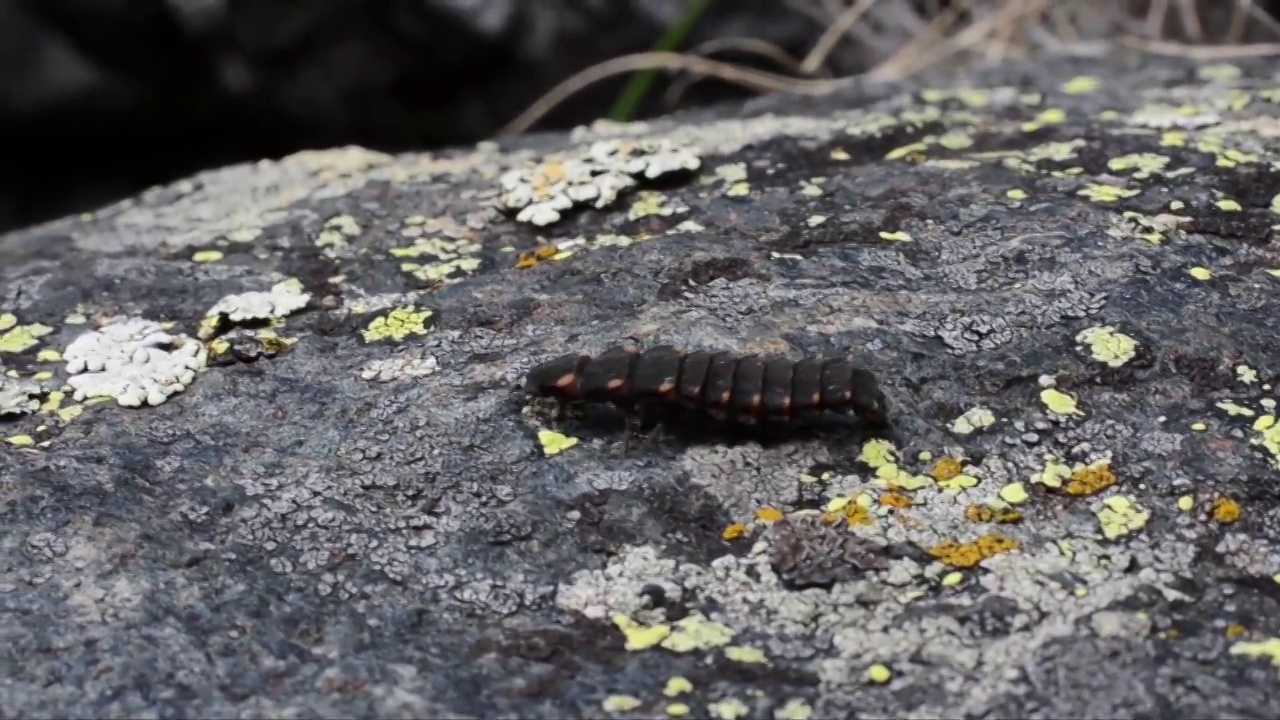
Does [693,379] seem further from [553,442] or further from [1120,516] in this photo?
[1120,516]

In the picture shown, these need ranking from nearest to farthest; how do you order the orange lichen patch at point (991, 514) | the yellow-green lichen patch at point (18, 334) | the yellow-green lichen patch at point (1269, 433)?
the orange lichen patch at point (991, 514), the yellow-green lichen patch at point (1269, 433), the yellow-green lichen patch at point (18, 334)

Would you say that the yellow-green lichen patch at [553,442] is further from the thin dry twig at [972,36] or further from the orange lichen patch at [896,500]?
the thin dry twig at [972,36]

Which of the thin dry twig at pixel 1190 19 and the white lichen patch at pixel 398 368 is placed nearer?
the white lichen patch at pixel 398 368

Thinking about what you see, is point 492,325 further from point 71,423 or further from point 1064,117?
point 1064,117

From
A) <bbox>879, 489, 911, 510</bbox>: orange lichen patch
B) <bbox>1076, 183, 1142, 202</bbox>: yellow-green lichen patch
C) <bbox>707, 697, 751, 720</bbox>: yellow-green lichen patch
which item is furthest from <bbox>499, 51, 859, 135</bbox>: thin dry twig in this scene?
<bbox>707, 697, 751, 720</bbox>: yellow-green lichen patch

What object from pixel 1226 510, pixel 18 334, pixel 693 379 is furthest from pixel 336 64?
pixel 1226 510

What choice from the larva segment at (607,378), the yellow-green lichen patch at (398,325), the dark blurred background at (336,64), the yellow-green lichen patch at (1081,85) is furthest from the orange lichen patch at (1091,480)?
the dark blurred background at (336,64)

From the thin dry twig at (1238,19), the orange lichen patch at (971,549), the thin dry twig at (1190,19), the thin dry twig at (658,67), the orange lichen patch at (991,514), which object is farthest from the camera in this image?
the thin dry twig at (658,67)
